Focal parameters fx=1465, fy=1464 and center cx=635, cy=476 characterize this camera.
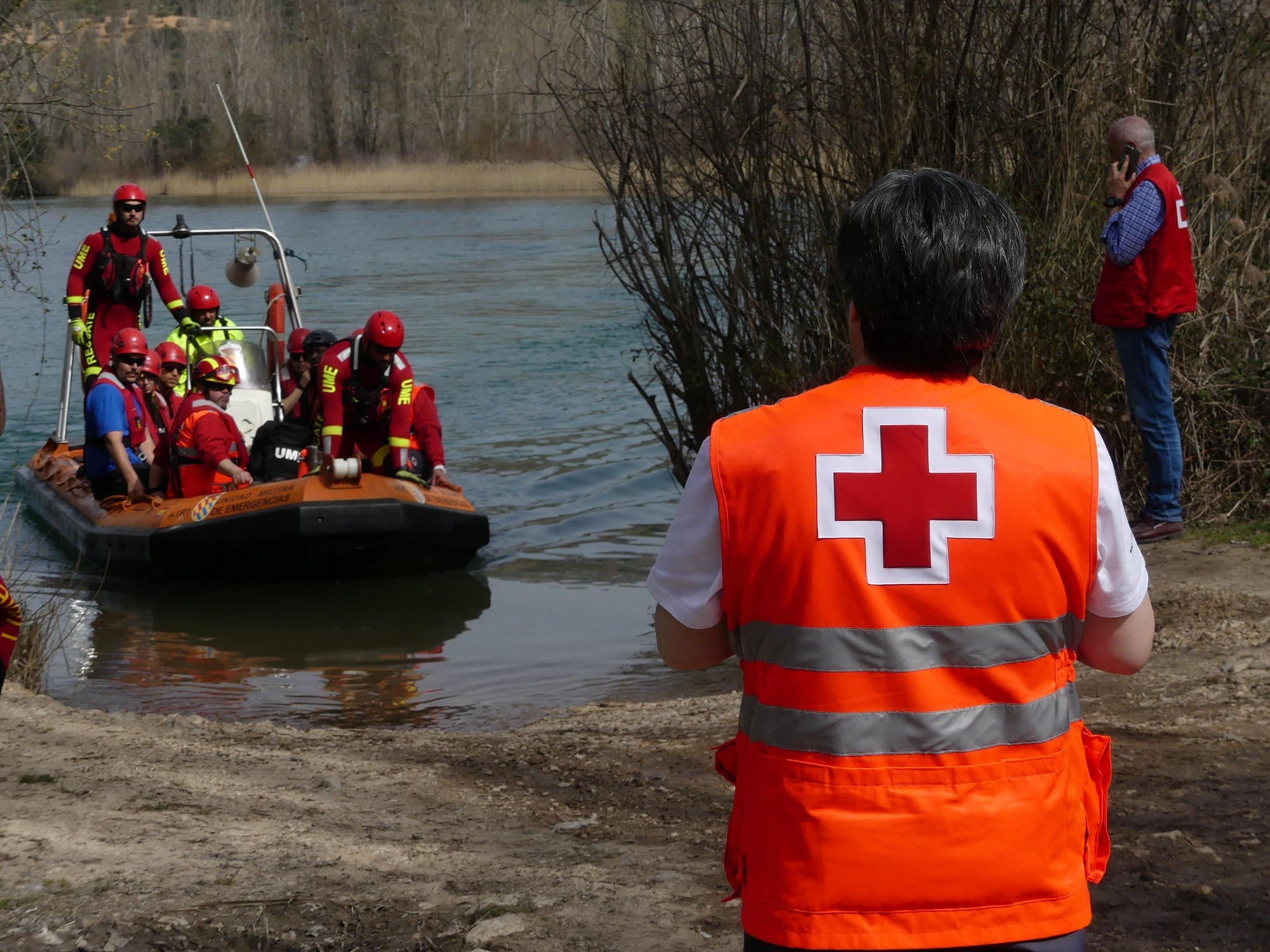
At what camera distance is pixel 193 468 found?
10.3m

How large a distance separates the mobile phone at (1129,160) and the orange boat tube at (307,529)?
17.1 feet

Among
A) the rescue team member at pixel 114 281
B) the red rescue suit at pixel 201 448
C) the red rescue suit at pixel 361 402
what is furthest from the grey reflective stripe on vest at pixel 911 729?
the rescue team member at pixel 114 281

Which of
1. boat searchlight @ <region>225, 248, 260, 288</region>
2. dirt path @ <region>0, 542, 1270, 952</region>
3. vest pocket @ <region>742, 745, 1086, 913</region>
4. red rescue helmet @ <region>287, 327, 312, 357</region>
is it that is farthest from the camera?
boat searchlight @ <region>225, 248, 260, 288</region>

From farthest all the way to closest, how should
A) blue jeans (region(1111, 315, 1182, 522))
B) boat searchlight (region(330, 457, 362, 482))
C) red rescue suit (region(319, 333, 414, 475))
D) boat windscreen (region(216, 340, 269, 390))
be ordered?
1. boat windscreen (region(216, 340, 269, 390))
2. red rescue suit (region(319, 333, 414, 475))
3. boat searchlight (region(330, 457, 362, 482))
4. blue jeans (region(1111, 315, 1182, 522))

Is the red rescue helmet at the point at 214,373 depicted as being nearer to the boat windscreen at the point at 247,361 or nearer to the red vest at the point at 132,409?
the red vest at the point at 132,409

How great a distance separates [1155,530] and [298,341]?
676 cm

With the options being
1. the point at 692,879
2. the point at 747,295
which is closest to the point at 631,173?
the point at 747,295

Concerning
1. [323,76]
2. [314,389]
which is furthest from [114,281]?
[323,76]

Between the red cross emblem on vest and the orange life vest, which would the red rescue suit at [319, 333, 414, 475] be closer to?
the orange life vest

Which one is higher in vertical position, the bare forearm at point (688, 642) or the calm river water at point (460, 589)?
the bare forearm at point (688, 642)

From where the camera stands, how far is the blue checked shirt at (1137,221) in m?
6.58

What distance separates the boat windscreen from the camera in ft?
40.1

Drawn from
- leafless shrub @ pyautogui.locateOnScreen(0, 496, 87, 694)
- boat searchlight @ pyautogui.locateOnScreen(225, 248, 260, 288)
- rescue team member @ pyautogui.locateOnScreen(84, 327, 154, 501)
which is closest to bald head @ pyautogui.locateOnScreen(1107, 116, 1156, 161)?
leafless shrub @ pyautogui.locateOnScreen(0, 496, 87, 694)

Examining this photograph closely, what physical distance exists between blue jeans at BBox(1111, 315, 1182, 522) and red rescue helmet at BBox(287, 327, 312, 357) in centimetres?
643
